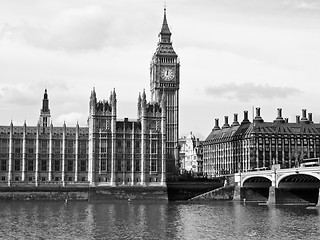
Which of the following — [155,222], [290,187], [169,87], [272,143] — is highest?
[169,87]

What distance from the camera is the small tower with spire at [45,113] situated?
6737 inches

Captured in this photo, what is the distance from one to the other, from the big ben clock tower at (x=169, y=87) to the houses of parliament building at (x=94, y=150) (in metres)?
17.6

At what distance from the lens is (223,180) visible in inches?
6491

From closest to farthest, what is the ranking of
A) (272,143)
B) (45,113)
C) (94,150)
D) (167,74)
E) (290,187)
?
(290,187), (94,150), (45,113), (167,74), (272,143)

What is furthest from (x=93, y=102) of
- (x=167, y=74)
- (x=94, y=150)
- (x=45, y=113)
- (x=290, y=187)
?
(x=290, y=187)

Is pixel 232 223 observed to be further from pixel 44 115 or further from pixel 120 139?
pixel 44 115

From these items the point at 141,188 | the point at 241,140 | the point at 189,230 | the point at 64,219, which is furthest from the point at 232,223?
the point at 241,140

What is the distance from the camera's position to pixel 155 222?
96812mm

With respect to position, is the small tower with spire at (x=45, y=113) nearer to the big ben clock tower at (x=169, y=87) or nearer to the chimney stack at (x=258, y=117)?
the big ben clock tower at (x=169, y=87)

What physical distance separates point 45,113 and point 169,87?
32.8 metres

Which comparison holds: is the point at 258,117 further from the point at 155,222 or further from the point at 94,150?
the point at 155,222

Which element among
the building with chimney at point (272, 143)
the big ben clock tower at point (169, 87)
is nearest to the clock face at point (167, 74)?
the big ben clock tower at point (169, 87)

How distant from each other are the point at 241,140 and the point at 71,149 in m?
58.1

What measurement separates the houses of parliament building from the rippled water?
2512 cm
